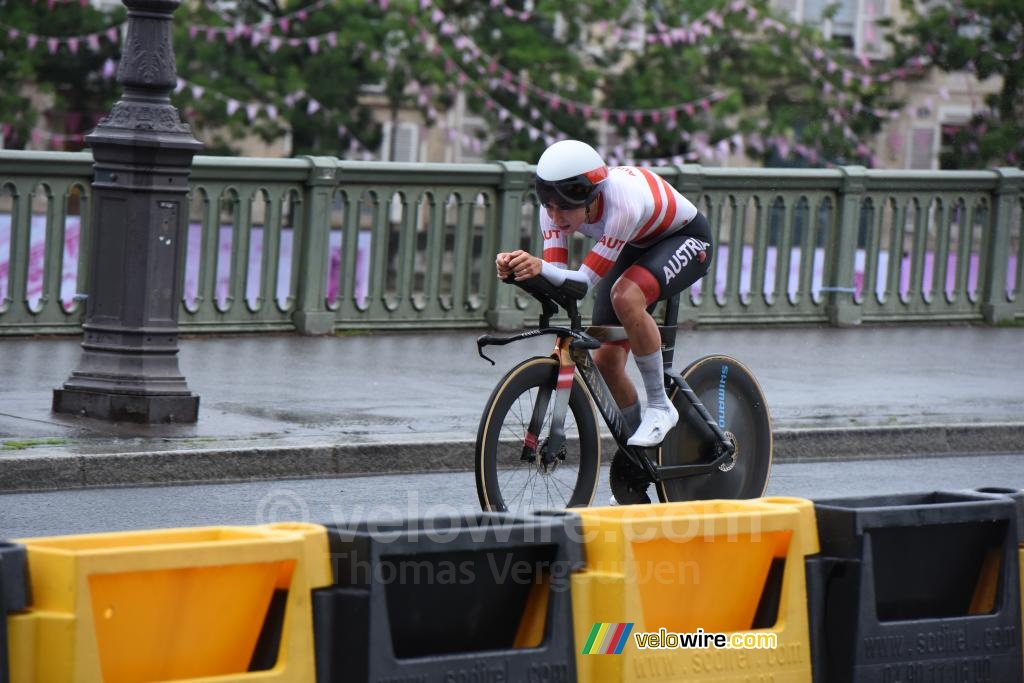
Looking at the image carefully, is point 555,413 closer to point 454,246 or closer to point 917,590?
point 917,590

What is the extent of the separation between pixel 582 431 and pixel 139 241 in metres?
3.51

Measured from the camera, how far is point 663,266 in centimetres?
761

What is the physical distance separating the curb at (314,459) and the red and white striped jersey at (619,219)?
2.22m

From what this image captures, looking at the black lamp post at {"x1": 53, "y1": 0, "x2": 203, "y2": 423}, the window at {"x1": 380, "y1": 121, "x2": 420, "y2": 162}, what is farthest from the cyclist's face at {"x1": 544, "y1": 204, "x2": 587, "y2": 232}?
the window at {"x1": 380, "y1": 121, "x2": 420, "y2": 162}

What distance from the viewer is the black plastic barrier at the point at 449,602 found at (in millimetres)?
4688

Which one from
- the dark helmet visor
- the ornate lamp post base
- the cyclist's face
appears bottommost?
the ornate lamp post base

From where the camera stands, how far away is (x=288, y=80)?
33.3 meters

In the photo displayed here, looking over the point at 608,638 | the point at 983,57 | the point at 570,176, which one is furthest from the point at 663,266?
the point at 983,57

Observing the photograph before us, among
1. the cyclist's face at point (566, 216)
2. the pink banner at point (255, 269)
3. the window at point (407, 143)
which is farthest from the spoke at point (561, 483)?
the window at point (407, 143)

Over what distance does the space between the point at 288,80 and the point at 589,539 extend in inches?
1141

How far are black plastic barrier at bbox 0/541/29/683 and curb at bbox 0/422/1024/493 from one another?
14.3 ft

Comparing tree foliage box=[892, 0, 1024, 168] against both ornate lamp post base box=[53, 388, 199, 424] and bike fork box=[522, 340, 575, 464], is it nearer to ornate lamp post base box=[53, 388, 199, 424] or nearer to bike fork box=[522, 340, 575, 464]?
ornate lamp post base box=[53, 388, 199, 424]

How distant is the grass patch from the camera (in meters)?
8.81

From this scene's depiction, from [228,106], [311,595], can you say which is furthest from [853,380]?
[228,106]
